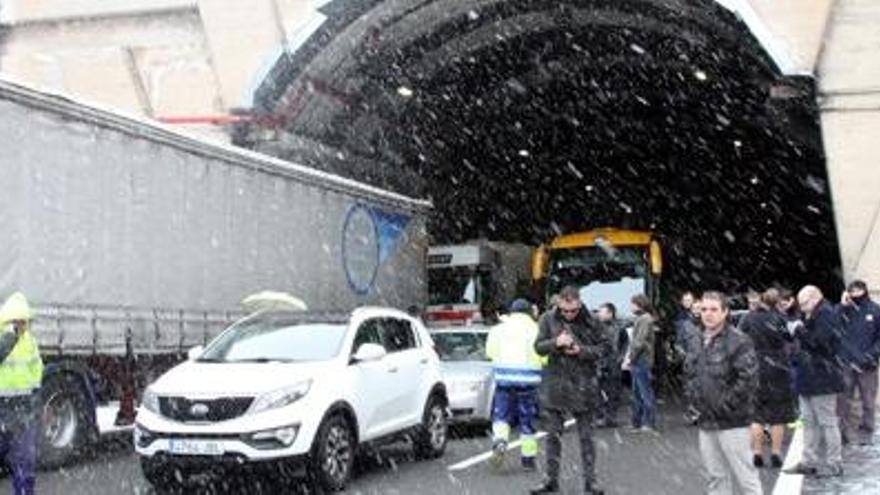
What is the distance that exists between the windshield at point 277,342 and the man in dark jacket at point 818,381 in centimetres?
427

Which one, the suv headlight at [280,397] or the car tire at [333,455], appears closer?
the suv headlight at [280,397]

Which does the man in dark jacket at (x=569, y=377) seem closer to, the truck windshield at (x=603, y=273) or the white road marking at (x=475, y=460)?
the white road marking at (x=475, y=460)

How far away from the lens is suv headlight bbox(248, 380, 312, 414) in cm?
1020

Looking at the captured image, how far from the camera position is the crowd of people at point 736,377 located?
8.08 m

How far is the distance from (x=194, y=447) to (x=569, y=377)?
10.5ft

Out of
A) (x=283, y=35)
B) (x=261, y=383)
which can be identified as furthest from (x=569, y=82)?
(x=261, y=383)

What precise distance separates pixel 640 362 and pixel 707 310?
806 cm

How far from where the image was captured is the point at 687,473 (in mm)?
11883

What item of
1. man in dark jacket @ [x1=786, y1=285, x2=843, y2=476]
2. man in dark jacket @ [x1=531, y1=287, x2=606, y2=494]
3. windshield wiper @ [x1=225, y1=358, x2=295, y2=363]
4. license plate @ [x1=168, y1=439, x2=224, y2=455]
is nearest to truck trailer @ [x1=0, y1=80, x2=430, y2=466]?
windshield wiper @ [x1=225, y1=358, x2=295, y2=363]

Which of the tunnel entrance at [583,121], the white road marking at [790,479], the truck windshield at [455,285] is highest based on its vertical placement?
the tunnel entrance at [583,121]

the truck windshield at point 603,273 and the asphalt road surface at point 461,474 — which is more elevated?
the truck windshield at point 603,273

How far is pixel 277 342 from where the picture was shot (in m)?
11.6

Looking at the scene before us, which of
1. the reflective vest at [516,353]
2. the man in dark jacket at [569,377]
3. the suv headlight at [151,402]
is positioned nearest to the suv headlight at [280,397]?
the suv headlight at [151,402]

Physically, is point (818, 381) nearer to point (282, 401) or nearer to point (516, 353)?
point (516, 353)
